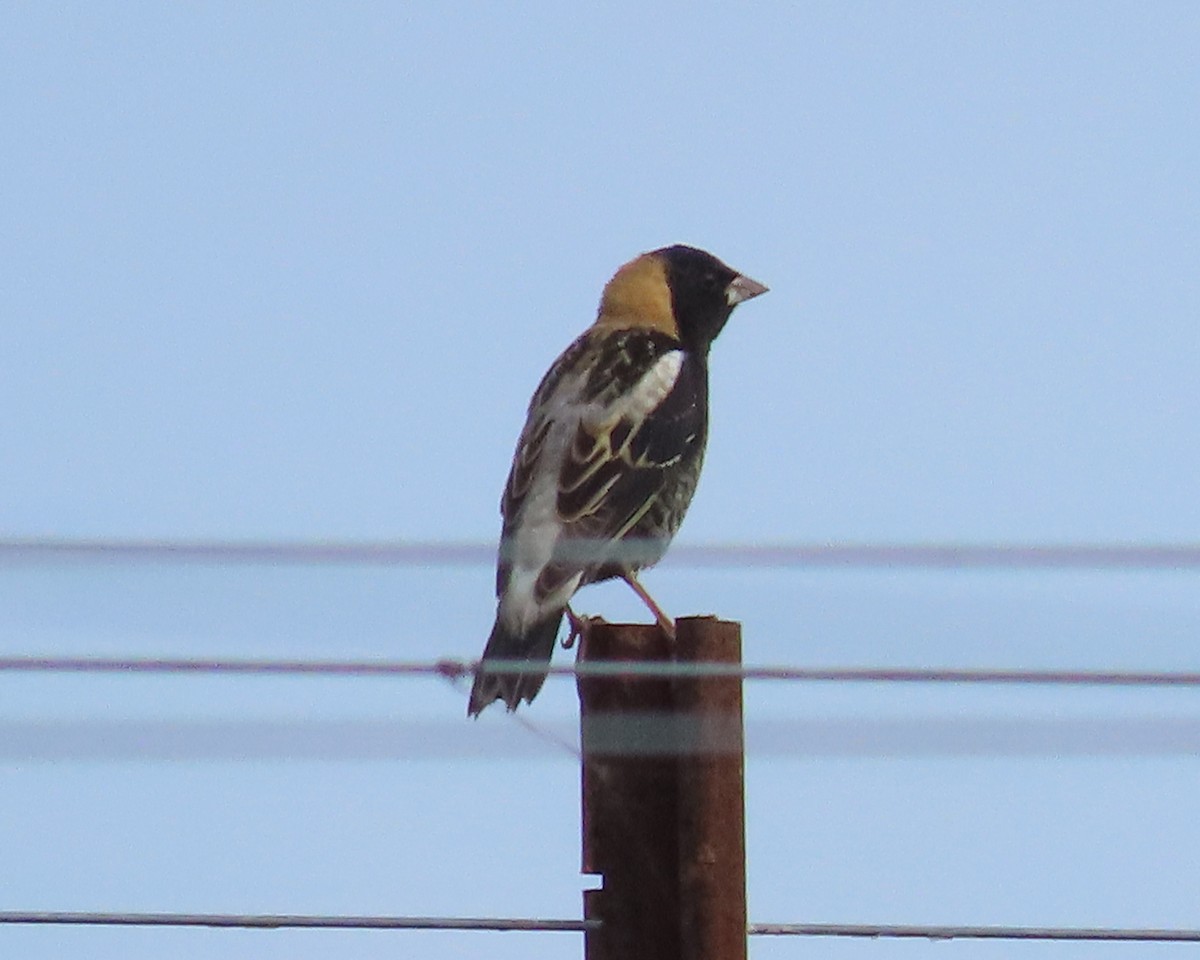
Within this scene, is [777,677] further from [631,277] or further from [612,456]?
[631,277]

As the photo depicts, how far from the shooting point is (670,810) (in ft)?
16.6

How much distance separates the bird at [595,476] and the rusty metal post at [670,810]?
6.71 ft

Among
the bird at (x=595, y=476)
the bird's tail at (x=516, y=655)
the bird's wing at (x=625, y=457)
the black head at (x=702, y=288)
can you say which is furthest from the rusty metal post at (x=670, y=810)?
the black head at (x=702, y=288)

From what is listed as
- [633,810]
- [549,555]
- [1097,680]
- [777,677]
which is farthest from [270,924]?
[549,555]

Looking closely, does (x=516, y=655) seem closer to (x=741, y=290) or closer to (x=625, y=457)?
(x=625, y=457)

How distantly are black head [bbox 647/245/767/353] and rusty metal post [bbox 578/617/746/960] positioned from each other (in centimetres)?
501

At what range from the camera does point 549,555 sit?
7.71m

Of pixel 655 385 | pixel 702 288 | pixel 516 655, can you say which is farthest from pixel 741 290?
pixel 516 655

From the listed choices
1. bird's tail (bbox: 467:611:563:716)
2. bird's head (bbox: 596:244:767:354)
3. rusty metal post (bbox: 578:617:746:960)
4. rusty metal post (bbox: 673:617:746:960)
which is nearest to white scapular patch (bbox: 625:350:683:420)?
bird's head (bbox: 596:244:767:354)

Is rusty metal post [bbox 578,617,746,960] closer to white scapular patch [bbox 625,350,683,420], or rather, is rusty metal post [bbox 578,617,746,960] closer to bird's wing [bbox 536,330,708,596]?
bird's wing [bbox 536,330,708,596]

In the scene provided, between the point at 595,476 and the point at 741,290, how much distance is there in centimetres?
231

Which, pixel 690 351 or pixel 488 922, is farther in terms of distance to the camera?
pixel 690 351

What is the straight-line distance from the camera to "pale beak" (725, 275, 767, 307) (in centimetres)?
1016

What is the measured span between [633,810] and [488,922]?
37 cm
